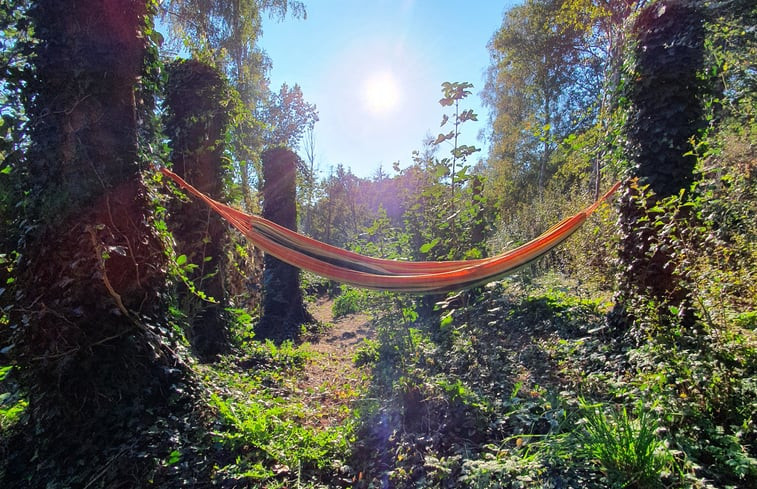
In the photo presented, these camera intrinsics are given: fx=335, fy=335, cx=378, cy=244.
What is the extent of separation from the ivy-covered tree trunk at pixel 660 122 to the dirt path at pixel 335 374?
186 centimetres

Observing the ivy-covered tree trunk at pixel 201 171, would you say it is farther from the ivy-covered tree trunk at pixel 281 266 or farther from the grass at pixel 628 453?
the grass at pixel 628 453

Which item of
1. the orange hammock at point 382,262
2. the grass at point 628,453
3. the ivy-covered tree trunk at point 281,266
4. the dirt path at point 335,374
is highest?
the ivy-covered tree trunk at point 281,266

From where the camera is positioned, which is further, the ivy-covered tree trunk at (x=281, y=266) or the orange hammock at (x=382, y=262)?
the ivy-covered tree trunk at (x=281, y=266)

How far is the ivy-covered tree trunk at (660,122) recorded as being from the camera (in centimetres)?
197

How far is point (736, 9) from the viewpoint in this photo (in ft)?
8.39

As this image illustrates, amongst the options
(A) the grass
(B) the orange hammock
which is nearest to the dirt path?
(B) the orange hammock

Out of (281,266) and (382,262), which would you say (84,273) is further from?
(281,266)

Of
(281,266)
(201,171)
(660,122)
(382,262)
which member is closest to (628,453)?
(382,262)

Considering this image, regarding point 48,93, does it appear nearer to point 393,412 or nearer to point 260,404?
point 260,404

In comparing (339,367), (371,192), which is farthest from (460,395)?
(371,192)

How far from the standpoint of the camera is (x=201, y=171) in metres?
2.90

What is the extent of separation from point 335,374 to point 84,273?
205 cm

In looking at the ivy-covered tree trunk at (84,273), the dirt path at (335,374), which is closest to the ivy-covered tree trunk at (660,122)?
the dirt path at (335,374)

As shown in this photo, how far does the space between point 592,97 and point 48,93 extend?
14262 millimetres
